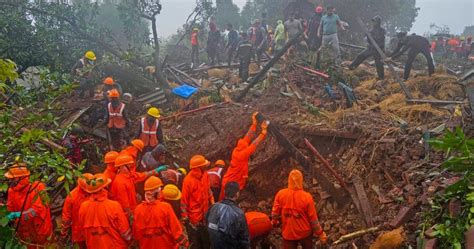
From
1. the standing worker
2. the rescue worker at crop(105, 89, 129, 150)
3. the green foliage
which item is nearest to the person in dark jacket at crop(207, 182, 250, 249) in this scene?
the green foliage

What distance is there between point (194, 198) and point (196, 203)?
0.08 metres

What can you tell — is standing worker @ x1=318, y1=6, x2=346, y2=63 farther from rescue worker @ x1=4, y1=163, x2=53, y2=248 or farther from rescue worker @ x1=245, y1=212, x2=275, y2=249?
rescue worker @ x1=4, y1=163, x2=53, y2=248

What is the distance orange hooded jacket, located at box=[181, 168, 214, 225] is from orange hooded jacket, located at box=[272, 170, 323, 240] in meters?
1.19

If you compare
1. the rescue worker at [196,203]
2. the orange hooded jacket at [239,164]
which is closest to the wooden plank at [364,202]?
the orange hooded jacket at [239,164]

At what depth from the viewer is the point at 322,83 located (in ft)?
37.7

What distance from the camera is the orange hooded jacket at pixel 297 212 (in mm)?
5516

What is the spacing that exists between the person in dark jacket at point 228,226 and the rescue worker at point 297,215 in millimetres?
681

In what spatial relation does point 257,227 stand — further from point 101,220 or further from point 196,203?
point 101,220

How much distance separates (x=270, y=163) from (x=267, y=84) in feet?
13.4

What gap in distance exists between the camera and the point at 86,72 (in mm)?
11305

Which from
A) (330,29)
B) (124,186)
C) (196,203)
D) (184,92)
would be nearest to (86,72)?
(184,92)

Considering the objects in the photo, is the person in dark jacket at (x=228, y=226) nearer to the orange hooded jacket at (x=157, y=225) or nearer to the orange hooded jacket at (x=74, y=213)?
the orange hooded jacket at (x=157, y=225)

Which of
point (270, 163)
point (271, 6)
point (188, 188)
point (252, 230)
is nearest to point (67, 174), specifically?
point (188, 188)

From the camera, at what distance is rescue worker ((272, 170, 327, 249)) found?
552cm
